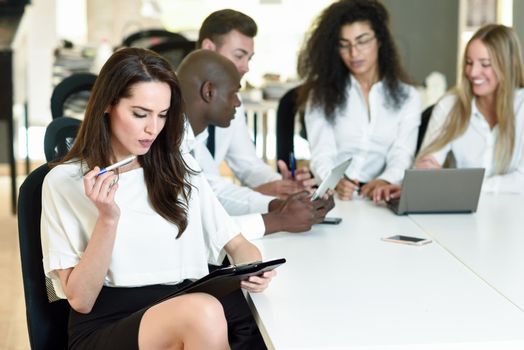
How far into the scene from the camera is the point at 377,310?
1.65 meters

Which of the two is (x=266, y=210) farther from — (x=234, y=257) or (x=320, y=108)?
(x=320, y=108)

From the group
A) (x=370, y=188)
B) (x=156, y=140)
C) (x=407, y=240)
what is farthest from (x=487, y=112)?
(x=156, y=140)

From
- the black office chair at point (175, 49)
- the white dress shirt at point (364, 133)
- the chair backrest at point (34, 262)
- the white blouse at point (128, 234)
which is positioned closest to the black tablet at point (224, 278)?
the white blouse at point (128, 234)

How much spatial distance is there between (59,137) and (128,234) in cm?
42

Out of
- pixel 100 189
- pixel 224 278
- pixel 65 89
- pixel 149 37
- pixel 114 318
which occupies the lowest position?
pixel 114 318

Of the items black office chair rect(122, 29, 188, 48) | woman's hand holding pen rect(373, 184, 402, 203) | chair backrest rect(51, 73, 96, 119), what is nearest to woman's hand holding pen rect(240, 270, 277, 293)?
woman's hand holding pen rect(373, 184, 402, 203)

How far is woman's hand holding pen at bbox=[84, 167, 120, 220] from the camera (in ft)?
5.60

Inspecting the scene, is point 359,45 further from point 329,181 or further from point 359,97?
point 329,181

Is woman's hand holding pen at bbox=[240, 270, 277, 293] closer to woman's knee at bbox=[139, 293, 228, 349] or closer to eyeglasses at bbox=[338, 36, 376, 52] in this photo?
woman's knee at bbox=[139, 293, 228, 349]

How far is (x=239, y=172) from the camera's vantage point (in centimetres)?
337

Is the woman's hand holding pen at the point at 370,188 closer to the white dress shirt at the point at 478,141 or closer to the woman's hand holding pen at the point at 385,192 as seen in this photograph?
the woman's hand holding pen at the point at 385,192

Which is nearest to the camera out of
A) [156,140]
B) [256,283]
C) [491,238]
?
[256,283]

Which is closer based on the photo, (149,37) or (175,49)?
(175,49)

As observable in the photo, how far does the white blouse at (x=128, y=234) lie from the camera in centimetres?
183
